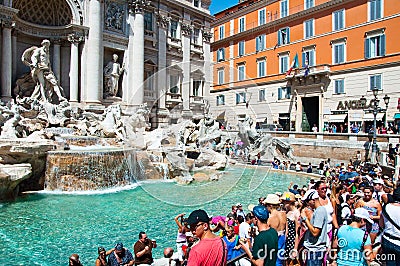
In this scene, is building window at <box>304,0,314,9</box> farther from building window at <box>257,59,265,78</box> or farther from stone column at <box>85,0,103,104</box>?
stone column at <box>85,0,103,104</box>

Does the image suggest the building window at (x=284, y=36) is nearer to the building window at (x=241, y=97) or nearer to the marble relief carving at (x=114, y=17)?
the building window at (x=241, y=97)

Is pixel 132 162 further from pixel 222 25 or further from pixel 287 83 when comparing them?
pixel 222 25

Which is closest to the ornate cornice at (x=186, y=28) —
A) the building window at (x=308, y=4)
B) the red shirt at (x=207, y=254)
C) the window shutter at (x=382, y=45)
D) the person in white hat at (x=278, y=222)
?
the building window at (x=308, y=4)

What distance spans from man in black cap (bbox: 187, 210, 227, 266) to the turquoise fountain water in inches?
163

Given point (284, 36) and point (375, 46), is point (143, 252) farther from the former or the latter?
point (284, 36)

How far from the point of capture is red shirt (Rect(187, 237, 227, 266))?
2.50 m

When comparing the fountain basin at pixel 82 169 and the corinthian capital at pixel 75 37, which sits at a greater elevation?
the corinthian capital at pixel 75 37

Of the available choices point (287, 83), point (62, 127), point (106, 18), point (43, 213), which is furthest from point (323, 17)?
point (43, 213)

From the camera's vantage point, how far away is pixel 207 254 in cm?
250

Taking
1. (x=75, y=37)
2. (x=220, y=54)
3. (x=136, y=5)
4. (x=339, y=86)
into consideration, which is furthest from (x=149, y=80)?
(x=339, y=86)

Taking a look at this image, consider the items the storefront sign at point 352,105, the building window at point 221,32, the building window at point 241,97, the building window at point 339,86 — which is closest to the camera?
the storefront sign at point 352,105

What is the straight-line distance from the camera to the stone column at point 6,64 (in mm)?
15586

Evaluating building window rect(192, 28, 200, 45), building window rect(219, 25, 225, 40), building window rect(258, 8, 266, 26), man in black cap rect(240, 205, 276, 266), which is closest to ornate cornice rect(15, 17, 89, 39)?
building window rect(192, 28, 200, 45)

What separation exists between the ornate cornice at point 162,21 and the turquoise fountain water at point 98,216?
14198mm
